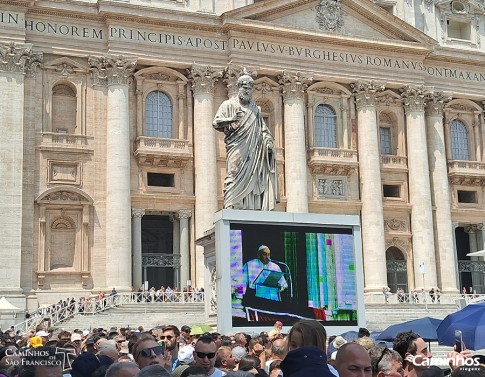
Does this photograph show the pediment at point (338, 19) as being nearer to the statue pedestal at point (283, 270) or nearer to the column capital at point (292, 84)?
the column capital at point (292, 84)

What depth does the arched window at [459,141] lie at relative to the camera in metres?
43.8

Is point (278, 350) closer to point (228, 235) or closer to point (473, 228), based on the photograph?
point (228, 235)

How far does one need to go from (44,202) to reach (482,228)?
77.4 ft

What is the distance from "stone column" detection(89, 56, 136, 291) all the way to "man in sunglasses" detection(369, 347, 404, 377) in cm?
2776

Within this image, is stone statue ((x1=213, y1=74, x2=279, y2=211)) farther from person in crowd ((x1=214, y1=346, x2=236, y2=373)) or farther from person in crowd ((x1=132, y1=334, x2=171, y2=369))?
person in crowd ((x1=132, y1=334, x2=171, y2=369))

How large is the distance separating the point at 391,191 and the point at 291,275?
26691 millimetres

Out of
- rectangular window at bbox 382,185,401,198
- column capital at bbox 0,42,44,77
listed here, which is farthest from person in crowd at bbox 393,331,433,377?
rectangular window at bbox 382,185,401,198

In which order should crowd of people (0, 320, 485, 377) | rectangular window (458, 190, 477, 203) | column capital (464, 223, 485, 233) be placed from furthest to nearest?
rectangular window (458, 190, 477, 203) → column capital (464, 223, 485, 233) → crowd of people (0, 320, 485, 377)

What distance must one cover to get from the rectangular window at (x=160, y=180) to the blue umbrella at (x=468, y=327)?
28.3 metres

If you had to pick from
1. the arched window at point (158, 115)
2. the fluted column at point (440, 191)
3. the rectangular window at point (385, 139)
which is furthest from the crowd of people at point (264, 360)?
the rectangular window at point (385, 139)

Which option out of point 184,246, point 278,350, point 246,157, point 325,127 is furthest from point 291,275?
point 325,127

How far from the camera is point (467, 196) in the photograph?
4431 cm

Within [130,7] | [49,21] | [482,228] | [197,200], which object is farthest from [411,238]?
[49,21]

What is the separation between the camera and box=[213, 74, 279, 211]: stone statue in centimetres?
1678
